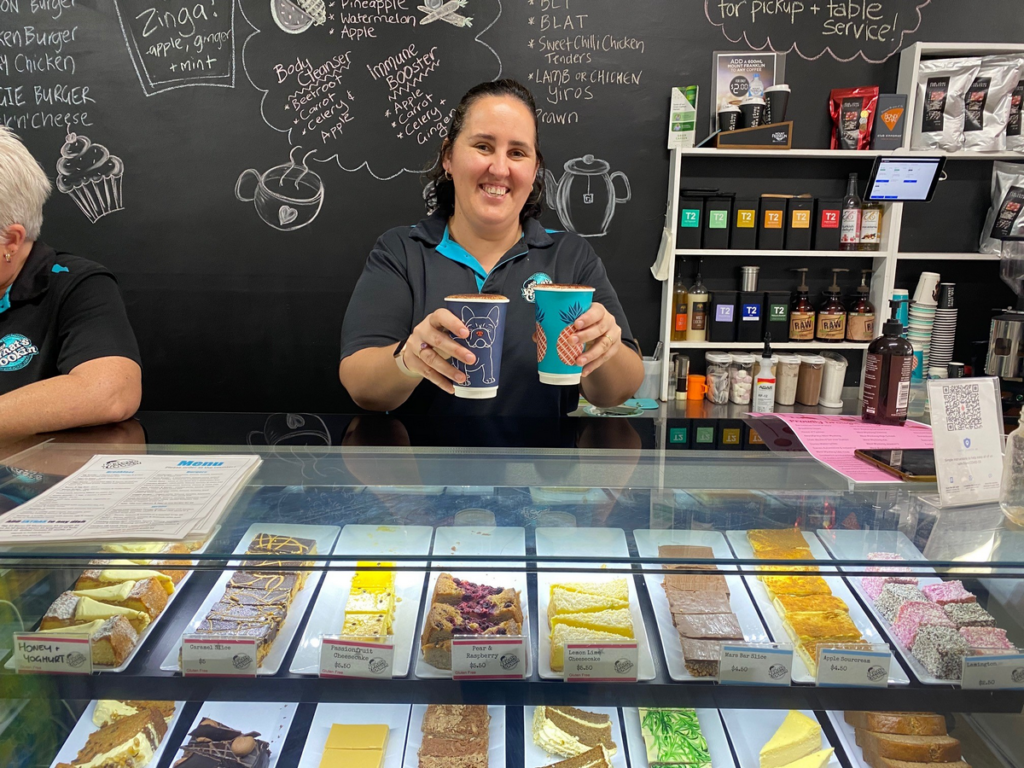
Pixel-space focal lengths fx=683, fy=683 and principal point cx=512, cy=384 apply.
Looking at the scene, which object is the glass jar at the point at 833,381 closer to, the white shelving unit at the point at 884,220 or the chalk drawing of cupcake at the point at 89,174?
the white shelving unit at the point at 884,220

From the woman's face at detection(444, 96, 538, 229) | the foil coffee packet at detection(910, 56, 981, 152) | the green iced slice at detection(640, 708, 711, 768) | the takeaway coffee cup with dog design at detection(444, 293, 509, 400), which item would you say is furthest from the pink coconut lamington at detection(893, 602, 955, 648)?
the foil coffee packet at detection(910, 56, 981, 152)

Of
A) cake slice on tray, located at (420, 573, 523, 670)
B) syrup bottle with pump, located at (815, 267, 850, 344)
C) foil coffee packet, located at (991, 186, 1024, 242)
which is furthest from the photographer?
syrup bottle with pump, located at (815, 267, 850, 344)

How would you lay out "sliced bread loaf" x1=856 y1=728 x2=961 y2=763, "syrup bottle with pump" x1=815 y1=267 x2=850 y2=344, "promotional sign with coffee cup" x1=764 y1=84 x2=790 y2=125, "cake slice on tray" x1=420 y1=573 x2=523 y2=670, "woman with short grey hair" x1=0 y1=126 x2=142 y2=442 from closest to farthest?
"cake slice on tray" x1=420 y1=573 x2=523 y2=670
"sliced bread loaf" x1=856 y1=728 x2=961 y2=763
"woman with short grey hair" x1=0 y1=126 x2=142 y2=442
"promotional sign with coffee cup" x1=764 y1=84 x2=790 y2=125
"syrup bottle with pump" x1=815 y1=267 x2=850 y2=344

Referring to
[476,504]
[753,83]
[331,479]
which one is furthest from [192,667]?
[753,83]

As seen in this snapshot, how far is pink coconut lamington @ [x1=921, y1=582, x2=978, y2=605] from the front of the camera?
1.04m

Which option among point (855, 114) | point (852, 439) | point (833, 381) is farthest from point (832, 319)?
point (852, 439)

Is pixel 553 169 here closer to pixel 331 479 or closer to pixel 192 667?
pixel 331 479

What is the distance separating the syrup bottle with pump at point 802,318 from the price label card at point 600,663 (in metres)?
3.12

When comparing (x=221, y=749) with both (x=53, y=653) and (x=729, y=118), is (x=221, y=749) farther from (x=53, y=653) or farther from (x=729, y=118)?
(x=729, y=118)

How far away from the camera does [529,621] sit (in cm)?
108

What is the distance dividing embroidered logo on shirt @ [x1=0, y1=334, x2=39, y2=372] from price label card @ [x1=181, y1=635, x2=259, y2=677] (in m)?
1.27

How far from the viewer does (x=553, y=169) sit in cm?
381

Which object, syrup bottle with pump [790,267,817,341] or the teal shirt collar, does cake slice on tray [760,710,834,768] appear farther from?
syrup bottle with pump [790,267,817,341]

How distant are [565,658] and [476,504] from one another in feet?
0.88
